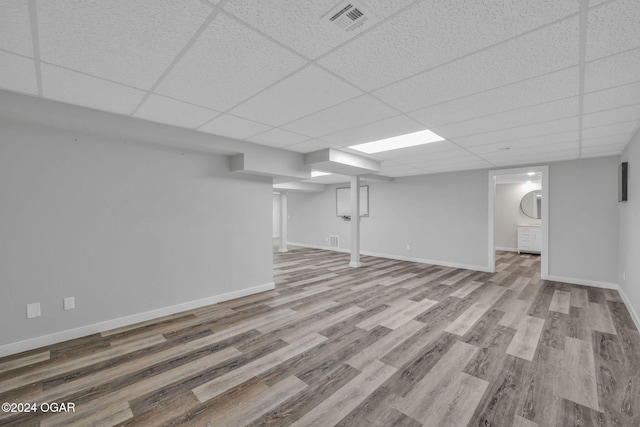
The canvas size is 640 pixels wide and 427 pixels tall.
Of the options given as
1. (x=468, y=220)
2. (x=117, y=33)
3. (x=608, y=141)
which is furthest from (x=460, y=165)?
(x=117, y=33)

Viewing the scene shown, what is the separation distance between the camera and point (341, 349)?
2650 millimetres

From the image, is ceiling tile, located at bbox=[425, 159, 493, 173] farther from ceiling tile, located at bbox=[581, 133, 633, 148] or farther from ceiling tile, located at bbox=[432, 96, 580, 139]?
ceiling tile, located at bbox=[432, 96, 580, 139]

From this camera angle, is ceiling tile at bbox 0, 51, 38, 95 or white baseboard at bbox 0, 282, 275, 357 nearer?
ceiling tile at bbox 0, 51, 38, 95

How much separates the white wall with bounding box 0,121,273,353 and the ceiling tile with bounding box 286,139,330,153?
3.10 ft

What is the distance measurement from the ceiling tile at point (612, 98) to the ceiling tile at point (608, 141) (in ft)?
4.84

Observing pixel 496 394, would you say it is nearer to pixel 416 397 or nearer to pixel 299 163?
pixel 416 397

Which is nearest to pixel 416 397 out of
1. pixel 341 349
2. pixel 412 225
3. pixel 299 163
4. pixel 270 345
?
pixel 341 349

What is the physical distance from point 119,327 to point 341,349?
2.57 metres

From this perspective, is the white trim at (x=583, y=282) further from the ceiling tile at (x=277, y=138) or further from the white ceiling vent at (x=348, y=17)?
the white ceiling vent at (x=348, y=17)

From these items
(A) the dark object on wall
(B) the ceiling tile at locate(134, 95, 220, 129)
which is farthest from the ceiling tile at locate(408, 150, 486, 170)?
(B) the ceiling tile at locate(134, 95, 220, 129)

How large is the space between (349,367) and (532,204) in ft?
32.0

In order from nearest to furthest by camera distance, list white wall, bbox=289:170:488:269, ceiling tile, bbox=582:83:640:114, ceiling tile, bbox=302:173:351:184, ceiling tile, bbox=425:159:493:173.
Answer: ceiling tile, bbox=582:83:640:114 → ceiling tile, bbox=425:159:493:173 → white wall, bbox=289:170:488:269 → ceiling tile, bbox=302:173:351:184

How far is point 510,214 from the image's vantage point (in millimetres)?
9336

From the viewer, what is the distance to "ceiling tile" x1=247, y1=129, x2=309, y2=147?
11.2 feet
